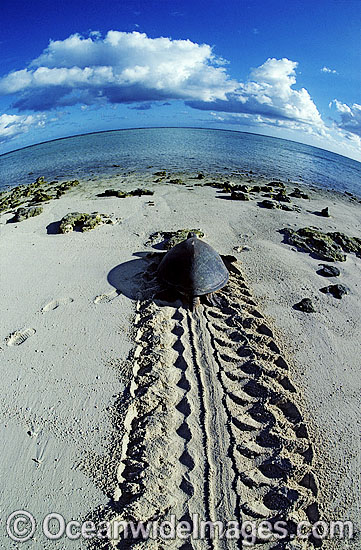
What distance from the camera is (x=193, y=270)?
22.0ft

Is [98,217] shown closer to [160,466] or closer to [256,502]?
[160,466]

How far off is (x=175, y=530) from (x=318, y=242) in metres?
9.16

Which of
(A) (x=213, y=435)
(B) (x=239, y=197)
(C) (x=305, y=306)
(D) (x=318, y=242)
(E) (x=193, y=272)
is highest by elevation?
(B) (x=239, y=197)

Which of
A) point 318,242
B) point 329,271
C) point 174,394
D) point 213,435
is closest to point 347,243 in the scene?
point 318,242

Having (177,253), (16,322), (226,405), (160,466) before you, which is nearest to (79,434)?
(160,466)

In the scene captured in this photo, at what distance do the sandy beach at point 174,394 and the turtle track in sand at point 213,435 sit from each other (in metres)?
0.02

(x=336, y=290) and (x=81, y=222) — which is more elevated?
(x=336, y=290)

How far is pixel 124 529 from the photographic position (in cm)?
342

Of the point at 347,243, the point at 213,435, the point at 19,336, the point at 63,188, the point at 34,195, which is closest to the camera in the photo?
the point at 213,435

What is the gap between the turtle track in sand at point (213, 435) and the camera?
3541 millimetres

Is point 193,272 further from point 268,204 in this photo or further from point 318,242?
point 268,204

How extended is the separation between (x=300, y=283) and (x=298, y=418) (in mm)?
4187

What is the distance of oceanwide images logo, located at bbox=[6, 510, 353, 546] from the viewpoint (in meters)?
3.33

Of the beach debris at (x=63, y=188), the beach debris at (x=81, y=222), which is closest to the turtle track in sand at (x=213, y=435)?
the beach debris at (x=81, y=222)
